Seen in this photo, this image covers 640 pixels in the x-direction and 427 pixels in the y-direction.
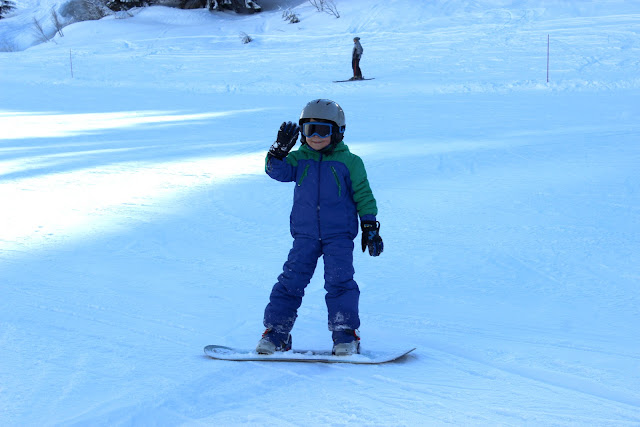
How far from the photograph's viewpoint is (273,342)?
316 centimetres

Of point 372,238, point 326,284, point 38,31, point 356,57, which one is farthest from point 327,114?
point 38,31

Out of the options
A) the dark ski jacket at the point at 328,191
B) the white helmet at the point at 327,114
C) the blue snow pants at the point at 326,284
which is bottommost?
the blue snow pants at the point at 326,284

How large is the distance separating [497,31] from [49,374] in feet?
70.4

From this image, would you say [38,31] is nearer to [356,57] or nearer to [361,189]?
[356,57]

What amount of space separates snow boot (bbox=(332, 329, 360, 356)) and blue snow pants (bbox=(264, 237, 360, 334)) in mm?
27

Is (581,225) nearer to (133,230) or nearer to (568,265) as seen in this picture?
(568,265)

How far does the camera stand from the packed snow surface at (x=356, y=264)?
8.78 feet

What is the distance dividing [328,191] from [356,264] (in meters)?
1.77

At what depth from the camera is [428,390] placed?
8.90 ft

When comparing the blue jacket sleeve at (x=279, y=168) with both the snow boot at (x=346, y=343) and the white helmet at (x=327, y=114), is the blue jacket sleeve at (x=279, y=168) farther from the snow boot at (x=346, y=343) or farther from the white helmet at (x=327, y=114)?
the snow boot at (x=346, y=343)

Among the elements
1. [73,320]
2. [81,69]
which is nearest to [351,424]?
[73,320]

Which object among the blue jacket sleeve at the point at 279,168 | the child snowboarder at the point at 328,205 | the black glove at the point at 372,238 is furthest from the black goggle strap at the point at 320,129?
the black glove at the point at 372,238

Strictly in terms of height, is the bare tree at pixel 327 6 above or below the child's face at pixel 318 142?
above

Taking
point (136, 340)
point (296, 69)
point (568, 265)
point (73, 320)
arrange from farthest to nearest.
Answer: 1. point (296, 69)
2. point (568, 265)
3. point (73, 320)
4. point (136, 340)
